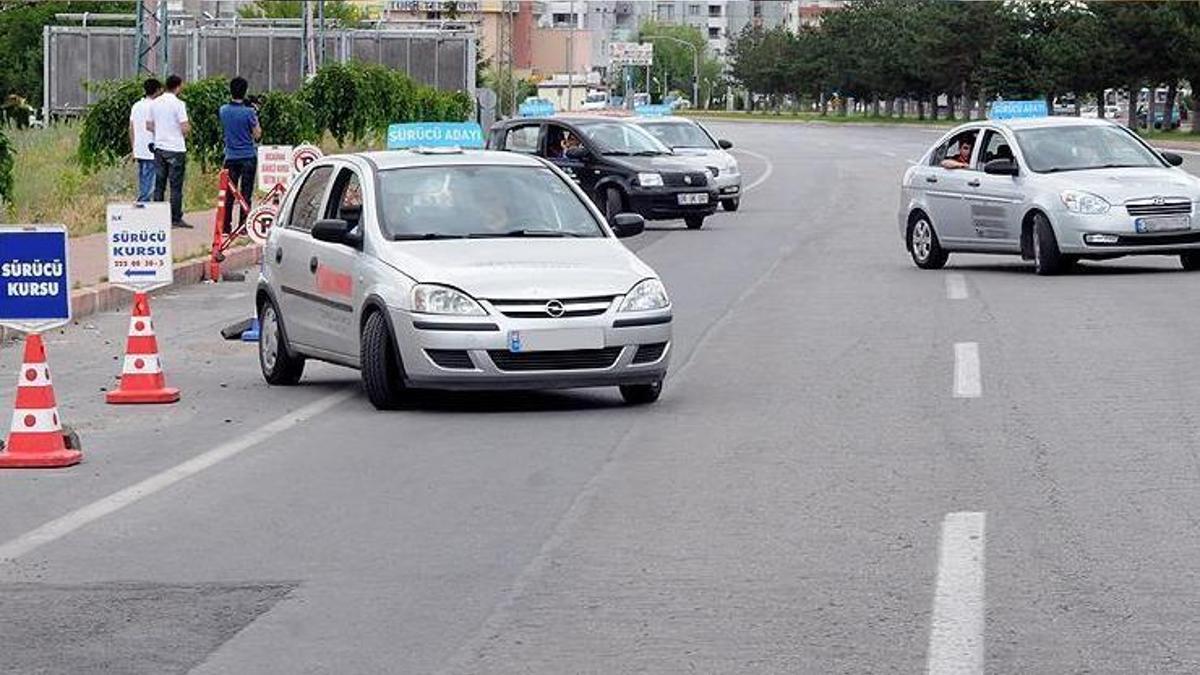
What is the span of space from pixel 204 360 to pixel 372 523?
7665 mm

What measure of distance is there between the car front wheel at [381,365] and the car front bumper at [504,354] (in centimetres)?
14

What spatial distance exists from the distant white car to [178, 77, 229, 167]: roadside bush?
6.39 metres

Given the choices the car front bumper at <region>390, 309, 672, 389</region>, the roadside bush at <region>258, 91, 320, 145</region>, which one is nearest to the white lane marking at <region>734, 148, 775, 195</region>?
the roadside bush at <region>258, 91, 320, 145</region>

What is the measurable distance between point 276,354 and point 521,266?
2.47m

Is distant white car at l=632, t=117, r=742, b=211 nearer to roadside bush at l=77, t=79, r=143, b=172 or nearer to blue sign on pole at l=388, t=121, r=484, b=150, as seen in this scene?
roadside bush at l=77, t=79, r=143, b=172

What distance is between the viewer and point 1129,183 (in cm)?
2255

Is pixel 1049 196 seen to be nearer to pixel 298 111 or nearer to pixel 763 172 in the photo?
pixel 298 111

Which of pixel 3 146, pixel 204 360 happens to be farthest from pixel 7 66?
pixel 204 360

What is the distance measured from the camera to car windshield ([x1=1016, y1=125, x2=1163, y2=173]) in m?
23.3

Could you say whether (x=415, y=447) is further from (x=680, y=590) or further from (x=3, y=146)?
(x=3, y=146)

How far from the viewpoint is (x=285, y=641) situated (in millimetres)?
7305

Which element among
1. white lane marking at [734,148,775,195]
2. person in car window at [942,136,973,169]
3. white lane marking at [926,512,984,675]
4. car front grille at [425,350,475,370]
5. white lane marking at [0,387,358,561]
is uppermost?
person in car window at [942,136,973,169]

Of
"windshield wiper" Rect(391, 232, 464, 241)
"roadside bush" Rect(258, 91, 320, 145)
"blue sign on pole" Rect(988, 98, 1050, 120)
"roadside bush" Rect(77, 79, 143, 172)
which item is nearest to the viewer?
"windshield wiper" Rect(391, 232, 464, 241)

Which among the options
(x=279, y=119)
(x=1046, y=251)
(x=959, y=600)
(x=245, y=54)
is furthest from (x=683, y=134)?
(x=245, y=54)
